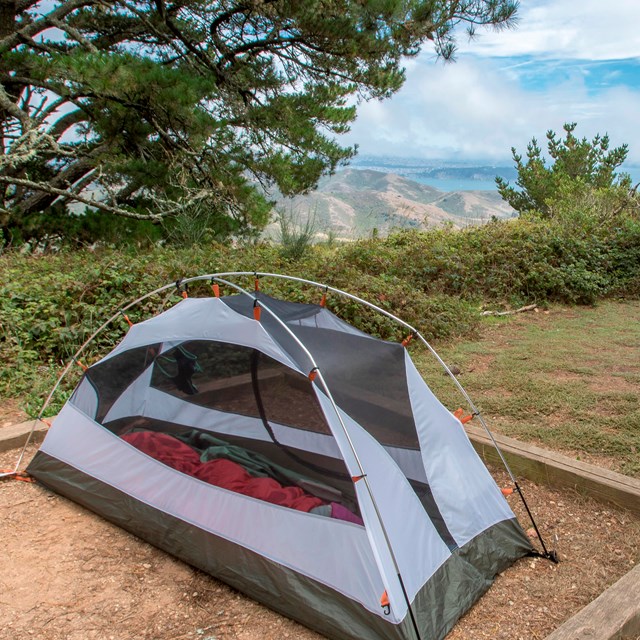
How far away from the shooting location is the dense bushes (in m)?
5.29

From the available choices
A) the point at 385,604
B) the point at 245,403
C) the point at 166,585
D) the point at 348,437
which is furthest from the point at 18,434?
the point at 385,604

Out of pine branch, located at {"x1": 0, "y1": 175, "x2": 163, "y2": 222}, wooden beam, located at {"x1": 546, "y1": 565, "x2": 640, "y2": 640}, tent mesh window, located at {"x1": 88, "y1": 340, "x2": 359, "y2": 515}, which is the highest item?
pine branch, located at {"x1": 0, "y1": 175, "x2": 163, "y2": 222}

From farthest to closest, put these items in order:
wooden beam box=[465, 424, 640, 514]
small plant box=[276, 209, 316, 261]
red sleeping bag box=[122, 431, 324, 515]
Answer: small plant box=[276, 209, 316, 261]
wooden beam box=[465, 424, 640, 514]
red sleeping bag box=[122, 431, 324, 515]

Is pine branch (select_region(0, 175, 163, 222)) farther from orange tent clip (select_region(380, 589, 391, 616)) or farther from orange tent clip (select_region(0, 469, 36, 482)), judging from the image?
orange tent clip (select_region(380, 589, 391, 616))

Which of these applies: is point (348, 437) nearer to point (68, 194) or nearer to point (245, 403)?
point (245, 403)

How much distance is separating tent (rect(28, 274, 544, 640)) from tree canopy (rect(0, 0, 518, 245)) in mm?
4996

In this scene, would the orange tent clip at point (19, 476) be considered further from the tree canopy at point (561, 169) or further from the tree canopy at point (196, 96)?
the tree canopy at point (561, 169)

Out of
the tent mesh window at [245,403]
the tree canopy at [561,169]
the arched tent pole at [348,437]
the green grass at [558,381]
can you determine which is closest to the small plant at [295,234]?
the green grass at [558,381]

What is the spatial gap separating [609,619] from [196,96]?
696 centimetres

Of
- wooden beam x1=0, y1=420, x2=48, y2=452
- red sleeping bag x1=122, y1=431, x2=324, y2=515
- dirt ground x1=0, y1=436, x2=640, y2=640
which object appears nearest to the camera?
dirt ground x1=0, y1=436, x2=640, y2=640

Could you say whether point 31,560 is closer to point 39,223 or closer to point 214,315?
point 214,315

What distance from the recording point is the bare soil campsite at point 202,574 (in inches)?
94.3

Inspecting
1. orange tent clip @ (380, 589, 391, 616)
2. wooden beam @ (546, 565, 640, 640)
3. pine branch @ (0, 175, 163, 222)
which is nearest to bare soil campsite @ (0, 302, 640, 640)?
wooden beam @ (546, 565, 640, 640)

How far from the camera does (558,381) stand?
5176mm
